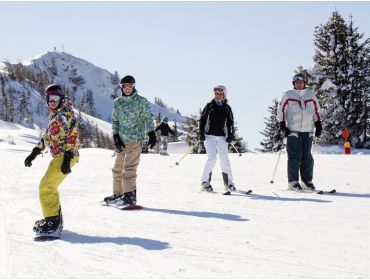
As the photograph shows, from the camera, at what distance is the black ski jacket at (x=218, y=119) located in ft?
33.7

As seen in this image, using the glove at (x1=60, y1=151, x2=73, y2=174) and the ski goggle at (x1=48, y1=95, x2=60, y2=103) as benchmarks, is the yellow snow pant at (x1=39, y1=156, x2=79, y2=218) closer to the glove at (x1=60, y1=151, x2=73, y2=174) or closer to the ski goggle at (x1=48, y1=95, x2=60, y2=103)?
the glove at (x1=60, y1=151, x2=73, y2=174)

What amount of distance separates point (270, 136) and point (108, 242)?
5388 cm

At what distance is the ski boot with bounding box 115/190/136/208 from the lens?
8.11 m

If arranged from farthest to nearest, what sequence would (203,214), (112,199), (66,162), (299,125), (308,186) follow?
(299,125), (308,186), (112,199), (203,214), (66,162)

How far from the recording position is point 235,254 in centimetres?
519

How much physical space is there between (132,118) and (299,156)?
3709 millimetres

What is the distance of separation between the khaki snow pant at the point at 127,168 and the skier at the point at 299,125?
11.0 feet

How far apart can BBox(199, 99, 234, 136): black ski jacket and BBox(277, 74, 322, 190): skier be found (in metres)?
1.01

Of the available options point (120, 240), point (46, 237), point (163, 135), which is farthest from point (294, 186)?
point (163, 135)

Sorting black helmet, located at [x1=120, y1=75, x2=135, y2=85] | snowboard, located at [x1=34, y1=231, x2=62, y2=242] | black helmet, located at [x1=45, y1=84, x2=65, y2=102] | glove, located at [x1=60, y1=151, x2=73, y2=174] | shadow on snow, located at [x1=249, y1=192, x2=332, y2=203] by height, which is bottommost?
snowboard, located at [x1=34, y1=231, x2=62, y2=242]

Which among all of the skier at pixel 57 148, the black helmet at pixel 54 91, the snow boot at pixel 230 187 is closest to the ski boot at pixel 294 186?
the snow boot at pixel 230 187

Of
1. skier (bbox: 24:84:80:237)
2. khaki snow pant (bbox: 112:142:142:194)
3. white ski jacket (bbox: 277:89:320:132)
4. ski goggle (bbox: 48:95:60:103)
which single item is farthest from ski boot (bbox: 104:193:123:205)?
white ski jacket (bbox: 277:89:320:132)

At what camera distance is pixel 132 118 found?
8430mm

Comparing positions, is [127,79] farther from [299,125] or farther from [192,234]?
[299,125]
